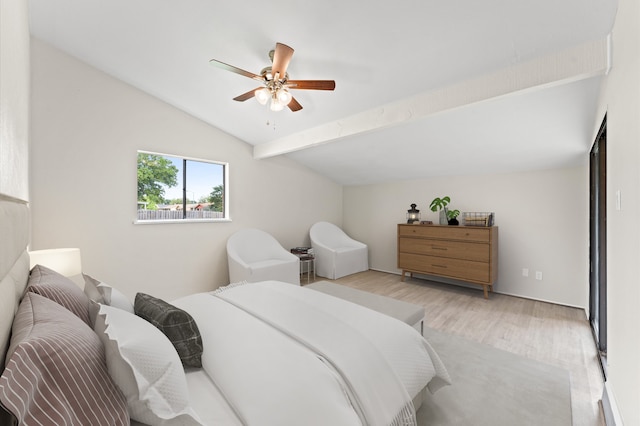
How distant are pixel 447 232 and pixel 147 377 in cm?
398

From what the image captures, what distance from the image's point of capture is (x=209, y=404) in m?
0.99

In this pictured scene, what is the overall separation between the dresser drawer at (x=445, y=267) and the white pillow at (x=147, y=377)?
150 inches

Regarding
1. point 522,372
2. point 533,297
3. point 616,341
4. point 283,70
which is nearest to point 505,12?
point 283,70

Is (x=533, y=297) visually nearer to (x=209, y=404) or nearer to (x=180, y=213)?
(x=209, y=404)

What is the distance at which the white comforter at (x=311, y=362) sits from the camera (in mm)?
979

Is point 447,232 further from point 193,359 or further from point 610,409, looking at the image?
point 193,359

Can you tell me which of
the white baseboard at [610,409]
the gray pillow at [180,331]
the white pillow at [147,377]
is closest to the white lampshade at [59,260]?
the gray pillow at [180,331]

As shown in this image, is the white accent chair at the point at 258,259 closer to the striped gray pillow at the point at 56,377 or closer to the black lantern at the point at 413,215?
the black lantern at the point at 413,215

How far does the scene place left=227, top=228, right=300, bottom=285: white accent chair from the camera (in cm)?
352

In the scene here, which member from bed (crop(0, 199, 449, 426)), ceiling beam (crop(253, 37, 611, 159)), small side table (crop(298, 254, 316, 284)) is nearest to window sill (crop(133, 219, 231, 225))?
small side table (crop(298, 254, 316, 284))

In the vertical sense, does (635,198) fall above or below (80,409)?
above

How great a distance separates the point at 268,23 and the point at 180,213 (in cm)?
281

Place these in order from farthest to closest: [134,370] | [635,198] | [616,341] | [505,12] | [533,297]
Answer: [533,297]
[505,12]
[616,341]
[635,198]
[134,370]

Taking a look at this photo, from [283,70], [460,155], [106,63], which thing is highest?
[106,63]
